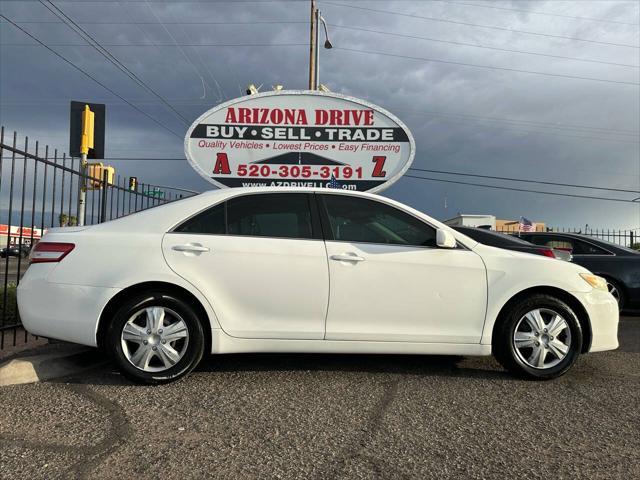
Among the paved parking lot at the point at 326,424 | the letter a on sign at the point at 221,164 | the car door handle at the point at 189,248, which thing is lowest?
the paved parking lot at the point at 326,424

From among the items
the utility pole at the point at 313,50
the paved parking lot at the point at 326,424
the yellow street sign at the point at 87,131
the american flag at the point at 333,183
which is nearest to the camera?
the paved parking lot at the point at 326,424

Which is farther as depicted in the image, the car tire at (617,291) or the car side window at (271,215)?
the car tire at (617,291)

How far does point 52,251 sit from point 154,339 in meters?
1.06

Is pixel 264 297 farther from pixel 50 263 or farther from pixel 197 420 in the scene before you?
pixel 50 263

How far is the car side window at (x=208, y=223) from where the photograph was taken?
3998 millimetres

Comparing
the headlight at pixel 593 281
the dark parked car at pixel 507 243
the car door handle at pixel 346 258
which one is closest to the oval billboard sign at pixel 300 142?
the dark parked car at pixel 507 243

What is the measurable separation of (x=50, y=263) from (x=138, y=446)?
70.7 inches

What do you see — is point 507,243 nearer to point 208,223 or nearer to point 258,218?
point 258,218

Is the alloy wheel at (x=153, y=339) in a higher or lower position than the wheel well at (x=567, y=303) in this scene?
lower

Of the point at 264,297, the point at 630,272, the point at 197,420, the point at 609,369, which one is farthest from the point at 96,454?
the point at 630,272

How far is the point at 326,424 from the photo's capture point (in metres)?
3.11

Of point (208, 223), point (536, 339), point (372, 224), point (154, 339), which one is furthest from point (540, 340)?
point (154, 339)

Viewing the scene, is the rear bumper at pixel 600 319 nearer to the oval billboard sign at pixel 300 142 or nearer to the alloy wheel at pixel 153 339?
the alloy wheel at pixel 153 339

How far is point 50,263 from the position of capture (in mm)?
3834
